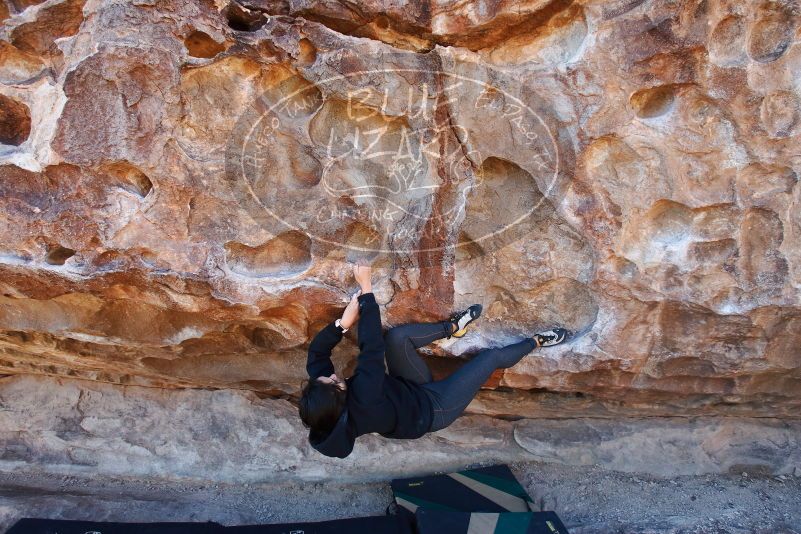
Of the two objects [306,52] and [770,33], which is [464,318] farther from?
[770,33]

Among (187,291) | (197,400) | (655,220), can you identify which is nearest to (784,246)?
(655,220)

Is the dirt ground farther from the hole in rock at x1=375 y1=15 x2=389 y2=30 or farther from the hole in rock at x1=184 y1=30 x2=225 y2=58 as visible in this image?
the hole in rock at x1=375 y1=15 x2=389 y2=30

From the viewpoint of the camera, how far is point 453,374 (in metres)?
2.58

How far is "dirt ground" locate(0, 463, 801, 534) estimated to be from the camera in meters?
2.91

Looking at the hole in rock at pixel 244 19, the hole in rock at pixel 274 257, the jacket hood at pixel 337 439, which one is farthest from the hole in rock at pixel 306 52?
the jacket hood at pixel 337 439

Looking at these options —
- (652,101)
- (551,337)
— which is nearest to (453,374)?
(551,337)

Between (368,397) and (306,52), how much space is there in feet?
4.15

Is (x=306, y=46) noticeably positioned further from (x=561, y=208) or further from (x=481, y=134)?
(x=561, y=208)

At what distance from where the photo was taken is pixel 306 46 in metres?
2.16

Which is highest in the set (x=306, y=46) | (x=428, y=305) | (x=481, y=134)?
(x=306, y=46)

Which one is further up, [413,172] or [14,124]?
[413,172]

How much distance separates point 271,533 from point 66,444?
128 centimetres

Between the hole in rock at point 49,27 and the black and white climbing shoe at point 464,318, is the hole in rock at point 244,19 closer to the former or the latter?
the hole in rock at point 49,27

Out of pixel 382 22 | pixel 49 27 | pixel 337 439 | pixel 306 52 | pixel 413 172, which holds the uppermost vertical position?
pixel 382 22
